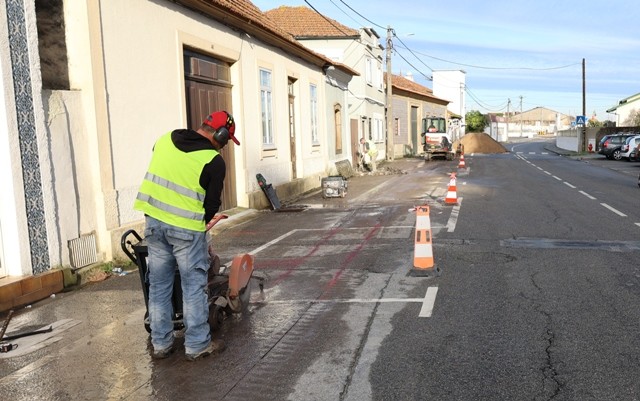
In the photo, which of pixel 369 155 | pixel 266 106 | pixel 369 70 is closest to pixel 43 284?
pixel 266 106

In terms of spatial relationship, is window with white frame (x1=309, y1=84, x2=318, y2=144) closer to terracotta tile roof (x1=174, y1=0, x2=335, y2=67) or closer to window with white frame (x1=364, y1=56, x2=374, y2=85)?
terracotta tile roof (x1=174, y1=0, x2=335, y2=67)

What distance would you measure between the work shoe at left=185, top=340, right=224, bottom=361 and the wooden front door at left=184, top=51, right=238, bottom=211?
786 centimetres

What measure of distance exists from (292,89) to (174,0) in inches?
344

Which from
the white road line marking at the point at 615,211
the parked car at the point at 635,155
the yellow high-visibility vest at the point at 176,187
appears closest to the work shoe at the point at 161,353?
the yellow high-visibility vest at the point at 176,187

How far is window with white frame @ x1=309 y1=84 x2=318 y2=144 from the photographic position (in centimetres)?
2191

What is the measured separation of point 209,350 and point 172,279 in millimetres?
650

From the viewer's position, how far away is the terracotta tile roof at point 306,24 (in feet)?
112

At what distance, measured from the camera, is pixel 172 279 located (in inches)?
187

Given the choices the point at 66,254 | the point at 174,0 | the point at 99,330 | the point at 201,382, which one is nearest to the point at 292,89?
the point at 174,0

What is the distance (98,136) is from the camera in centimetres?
837

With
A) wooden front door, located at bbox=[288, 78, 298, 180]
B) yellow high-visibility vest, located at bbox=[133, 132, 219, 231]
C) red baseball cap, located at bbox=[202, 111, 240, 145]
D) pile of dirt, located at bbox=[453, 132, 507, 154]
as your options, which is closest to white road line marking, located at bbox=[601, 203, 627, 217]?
wooden front door, located at bbox=[288, 78, 298, 180]

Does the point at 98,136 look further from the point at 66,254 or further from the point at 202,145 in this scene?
the point at 202,145

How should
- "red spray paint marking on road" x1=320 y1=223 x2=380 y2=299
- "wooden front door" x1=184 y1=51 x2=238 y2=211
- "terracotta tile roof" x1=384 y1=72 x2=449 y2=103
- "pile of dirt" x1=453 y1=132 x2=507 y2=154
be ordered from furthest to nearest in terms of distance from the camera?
"pile of dirt" x1=453 y1=132 x2=507 y2=154 < "terracotta tile roof" x1=384 y1=72 x2=449 y2=103 < "wooden front door" x1=184 y1=51 x2=238 y2=211 < "red spray paint marking on road" x1=320 y1=223 x2=380 y2=299

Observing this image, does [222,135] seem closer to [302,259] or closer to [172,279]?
[172,279]
